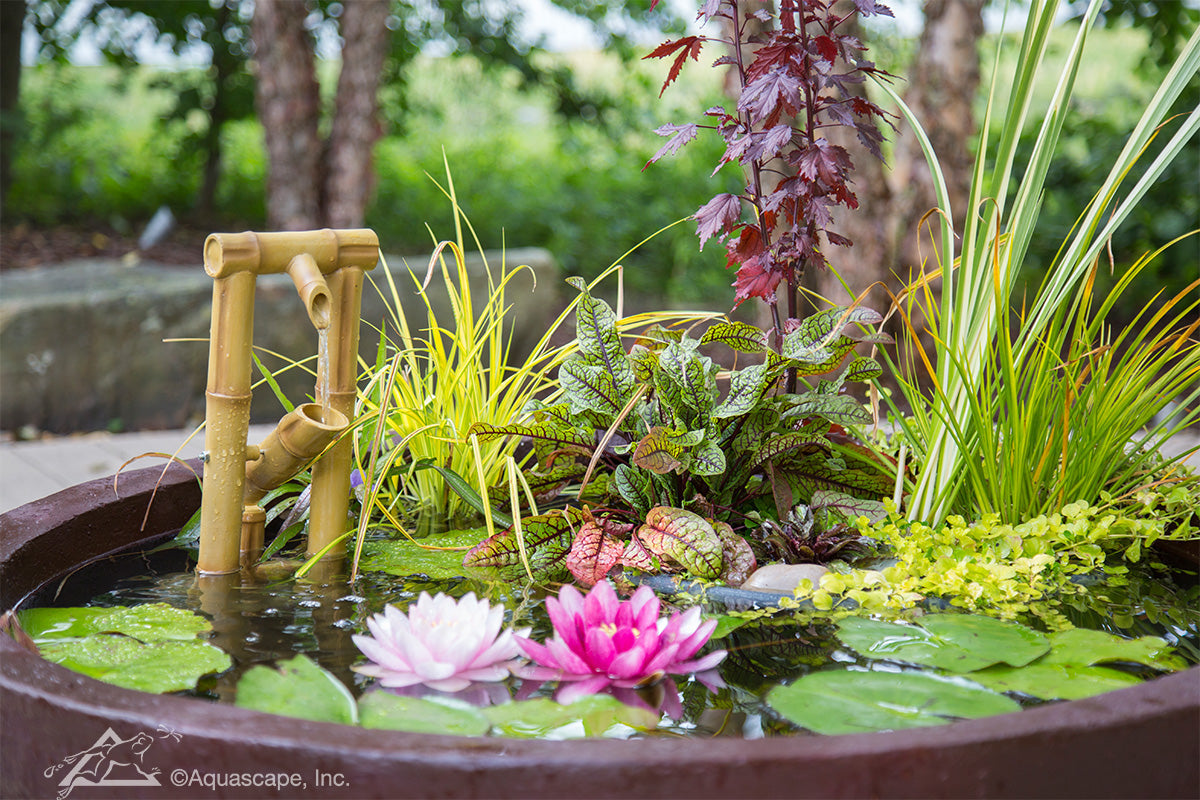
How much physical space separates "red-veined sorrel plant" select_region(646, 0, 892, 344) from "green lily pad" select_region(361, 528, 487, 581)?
0.50 meters

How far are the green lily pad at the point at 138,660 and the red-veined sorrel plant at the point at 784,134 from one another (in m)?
0.71

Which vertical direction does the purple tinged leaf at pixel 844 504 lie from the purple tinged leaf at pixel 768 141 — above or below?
below

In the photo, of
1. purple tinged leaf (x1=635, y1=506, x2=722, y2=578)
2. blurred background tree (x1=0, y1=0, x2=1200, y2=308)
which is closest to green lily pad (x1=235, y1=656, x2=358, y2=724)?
purple tinged leaf (x1=635, y1=506, x2=722, y2=578)

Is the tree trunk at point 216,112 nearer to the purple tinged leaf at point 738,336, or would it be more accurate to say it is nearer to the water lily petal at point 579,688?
the purple tinged leaf at point 738,336

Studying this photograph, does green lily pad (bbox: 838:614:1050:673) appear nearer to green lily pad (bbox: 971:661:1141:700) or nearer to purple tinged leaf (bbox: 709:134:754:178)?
green lily pad (bbox: 971:661:1141:700)

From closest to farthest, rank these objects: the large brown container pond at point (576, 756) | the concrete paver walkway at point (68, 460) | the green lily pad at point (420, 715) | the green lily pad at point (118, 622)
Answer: the large brown container pond at point (576, 756), the green lily pad at point (420, 715), the green lily pad at point (118, 622), the concrete paver walkway at point (68, 460)

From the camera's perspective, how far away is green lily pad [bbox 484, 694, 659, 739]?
0.81 metres

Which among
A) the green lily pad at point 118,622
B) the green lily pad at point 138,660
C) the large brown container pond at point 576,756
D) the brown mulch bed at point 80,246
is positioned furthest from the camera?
the brown mulch bed at point 80,246

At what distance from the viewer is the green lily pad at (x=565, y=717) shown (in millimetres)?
808

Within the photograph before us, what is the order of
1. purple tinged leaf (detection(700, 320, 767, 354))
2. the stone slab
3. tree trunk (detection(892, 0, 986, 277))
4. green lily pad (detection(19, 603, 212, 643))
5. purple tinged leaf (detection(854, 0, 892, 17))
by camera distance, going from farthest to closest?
the stone slab → tree trunk (detection(892, 0, 986, 277)) → purple tinged leaf (detection(700, 320, 767, 354)) → purple tinged leaf (detection(854, 0, 892, 17)) → green lily pad (detection(19, 603, 212, 643))

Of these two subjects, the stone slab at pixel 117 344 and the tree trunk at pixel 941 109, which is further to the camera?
the stone slab at pixel 117 344

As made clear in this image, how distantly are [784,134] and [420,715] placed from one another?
2.49 ft

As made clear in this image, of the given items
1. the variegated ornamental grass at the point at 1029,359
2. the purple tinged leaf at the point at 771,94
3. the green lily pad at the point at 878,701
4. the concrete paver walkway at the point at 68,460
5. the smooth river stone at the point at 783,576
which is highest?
the purple tinged leaf at the point at 771,94

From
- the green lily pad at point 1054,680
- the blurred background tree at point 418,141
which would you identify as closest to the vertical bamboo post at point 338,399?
the green lily pad at point 1054,680
